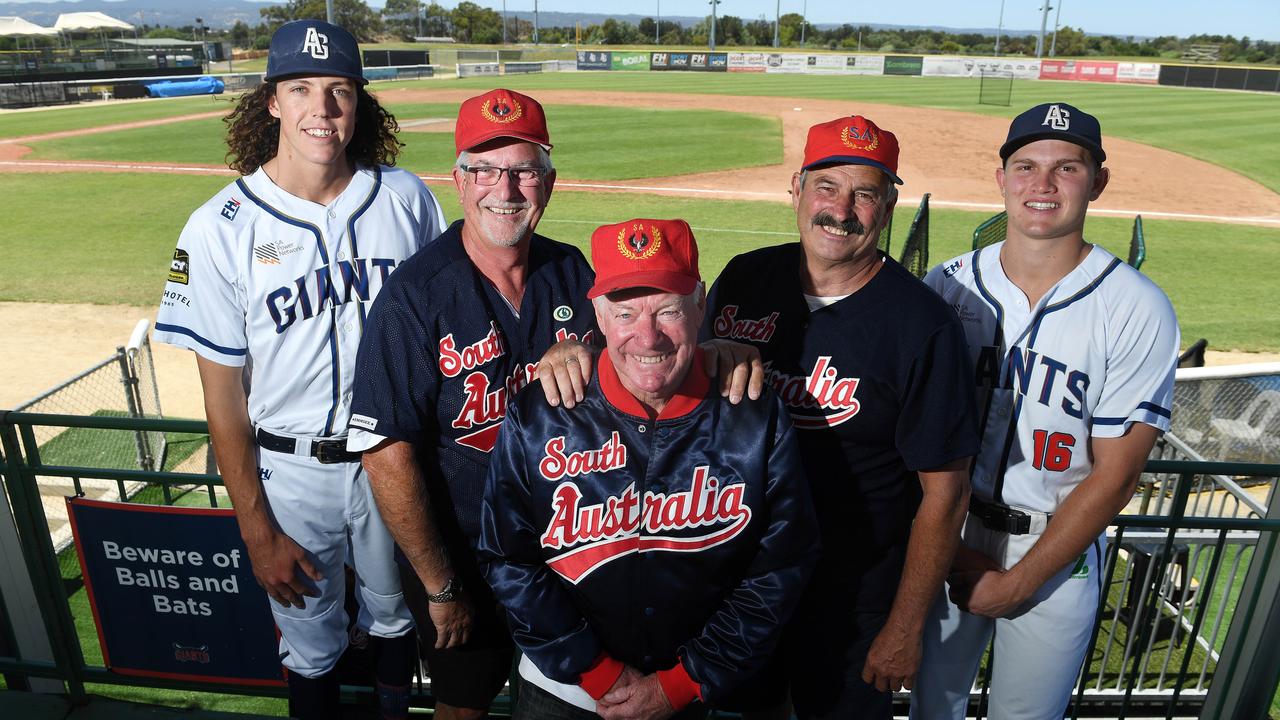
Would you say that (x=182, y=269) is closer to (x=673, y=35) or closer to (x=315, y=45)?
(x=315, y=45)

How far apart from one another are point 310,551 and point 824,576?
195 cm

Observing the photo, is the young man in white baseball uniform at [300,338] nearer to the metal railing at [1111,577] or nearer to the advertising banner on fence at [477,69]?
the metal railing at [1111,577]

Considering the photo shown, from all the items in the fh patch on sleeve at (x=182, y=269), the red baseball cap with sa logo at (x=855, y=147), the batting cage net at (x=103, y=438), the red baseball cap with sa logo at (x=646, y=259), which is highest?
the red baseball cap with sa logo at (x=855, y=147)

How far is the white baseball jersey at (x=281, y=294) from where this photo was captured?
3.17 m

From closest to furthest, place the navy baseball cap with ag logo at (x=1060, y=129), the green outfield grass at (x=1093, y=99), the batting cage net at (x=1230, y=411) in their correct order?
the navy baseball cap with ag logo at (x=1060, y=129)
the batting cage net at (x=1230, y=411)
the green outfield grass at (x=1093, y=99)

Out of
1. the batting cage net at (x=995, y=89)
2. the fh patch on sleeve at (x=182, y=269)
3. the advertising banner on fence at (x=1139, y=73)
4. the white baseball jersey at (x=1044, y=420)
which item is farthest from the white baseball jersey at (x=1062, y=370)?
the advertising banner on fence at (x=1139, y=73)

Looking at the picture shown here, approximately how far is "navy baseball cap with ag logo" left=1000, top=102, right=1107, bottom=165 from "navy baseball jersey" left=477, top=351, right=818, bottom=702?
1497 mm

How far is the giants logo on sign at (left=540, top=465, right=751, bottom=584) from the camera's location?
251 centimetres

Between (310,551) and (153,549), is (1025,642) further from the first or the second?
(153,549)

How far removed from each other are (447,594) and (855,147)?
2.08 meters

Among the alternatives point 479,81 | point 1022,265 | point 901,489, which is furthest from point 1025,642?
point 479,81

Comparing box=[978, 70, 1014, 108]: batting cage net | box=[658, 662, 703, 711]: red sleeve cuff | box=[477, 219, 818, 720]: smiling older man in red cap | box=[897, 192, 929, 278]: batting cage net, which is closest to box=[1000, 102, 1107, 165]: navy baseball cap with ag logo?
box=[477, 219, 818, 720]: smiling older man in red cap

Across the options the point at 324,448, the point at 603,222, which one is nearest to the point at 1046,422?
the point at 324,448

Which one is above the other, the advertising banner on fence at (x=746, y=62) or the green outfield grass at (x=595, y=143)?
the advertising banner on fence at (x=746, y=62)
